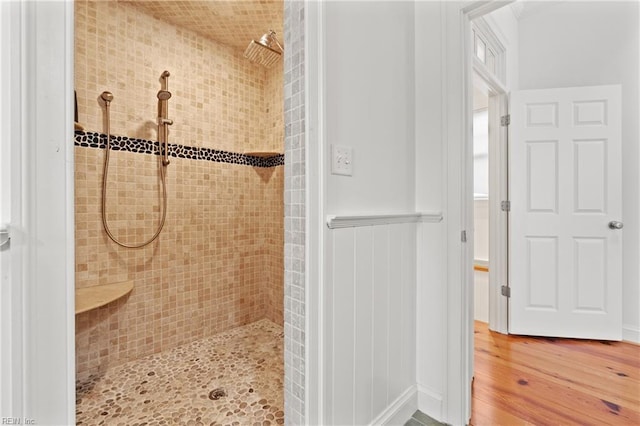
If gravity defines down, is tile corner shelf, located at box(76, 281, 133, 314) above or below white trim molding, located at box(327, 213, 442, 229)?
below

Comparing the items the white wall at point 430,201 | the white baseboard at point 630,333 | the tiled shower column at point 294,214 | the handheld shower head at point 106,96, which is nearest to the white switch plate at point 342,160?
the tiled shower column at point 294,214

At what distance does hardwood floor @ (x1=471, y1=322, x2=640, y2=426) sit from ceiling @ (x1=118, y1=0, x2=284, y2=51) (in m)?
2.75

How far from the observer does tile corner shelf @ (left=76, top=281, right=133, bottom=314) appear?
1582 mm

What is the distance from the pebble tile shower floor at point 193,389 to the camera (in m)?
1.47

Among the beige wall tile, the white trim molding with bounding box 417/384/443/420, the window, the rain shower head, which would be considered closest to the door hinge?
the white trim molding with bounding box 417/384/443/420

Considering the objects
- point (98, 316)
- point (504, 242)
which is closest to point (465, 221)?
point (504, 242)

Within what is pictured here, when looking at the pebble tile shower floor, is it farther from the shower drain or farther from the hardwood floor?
the hardwood floor

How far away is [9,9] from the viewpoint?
2.03ft

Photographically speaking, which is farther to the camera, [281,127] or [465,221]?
[281,127]

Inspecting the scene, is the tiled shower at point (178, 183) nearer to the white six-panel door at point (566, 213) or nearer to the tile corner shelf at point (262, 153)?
the tile corner shelf at point (262, 153)

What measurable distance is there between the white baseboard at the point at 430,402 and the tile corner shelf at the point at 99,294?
1772 millimetres

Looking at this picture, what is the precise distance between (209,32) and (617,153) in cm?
341

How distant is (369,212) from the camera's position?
130cm

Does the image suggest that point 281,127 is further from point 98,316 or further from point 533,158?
point 533,158
